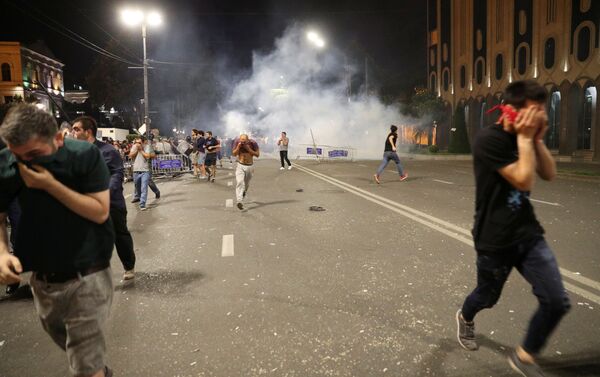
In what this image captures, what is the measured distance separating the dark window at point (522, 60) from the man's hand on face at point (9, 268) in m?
33.1

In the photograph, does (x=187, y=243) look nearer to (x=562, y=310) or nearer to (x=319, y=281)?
(x=319, y=281)

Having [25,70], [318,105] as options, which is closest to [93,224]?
[318,105]

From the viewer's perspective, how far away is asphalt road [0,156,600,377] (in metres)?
3.19

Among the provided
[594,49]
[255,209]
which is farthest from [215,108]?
[255,209]

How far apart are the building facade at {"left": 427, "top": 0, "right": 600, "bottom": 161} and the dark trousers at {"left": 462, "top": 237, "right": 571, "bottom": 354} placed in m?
16.8

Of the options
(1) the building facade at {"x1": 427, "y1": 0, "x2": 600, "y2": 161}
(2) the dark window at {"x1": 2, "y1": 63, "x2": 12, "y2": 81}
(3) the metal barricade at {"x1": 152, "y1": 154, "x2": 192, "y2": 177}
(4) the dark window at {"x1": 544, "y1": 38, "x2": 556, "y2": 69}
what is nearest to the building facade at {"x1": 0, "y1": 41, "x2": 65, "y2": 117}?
(2) the dark window at {"x1": 2, "y1": 63, "x2": 12, "y2": 81}

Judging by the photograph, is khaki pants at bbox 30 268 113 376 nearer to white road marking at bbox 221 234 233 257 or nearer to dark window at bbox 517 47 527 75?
white road marking at bbox 221 234 233 257

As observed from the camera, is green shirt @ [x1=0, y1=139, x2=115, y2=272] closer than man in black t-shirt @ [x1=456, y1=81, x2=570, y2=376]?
Yes

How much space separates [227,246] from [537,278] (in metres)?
4.67

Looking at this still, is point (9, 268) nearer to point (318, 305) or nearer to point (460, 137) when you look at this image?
point (318, 305)

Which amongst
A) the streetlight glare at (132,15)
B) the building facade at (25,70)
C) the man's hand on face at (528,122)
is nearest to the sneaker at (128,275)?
the man's hand on face at (528,122)

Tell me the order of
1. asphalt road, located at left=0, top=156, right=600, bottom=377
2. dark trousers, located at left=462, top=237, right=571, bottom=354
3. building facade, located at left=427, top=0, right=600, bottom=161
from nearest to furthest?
dark trousers, located at left=462, top=237, right=571, bottom=354, asphalt road, located at left=0, top=156, right=600, bottom=377, building facade, located at left=427, top=0, right=600, bottom=161

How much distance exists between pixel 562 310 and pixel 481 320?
1.14 metres

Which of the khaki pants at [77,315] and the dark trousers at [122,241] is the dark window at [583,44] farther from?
the khaki pants at [77,315]
